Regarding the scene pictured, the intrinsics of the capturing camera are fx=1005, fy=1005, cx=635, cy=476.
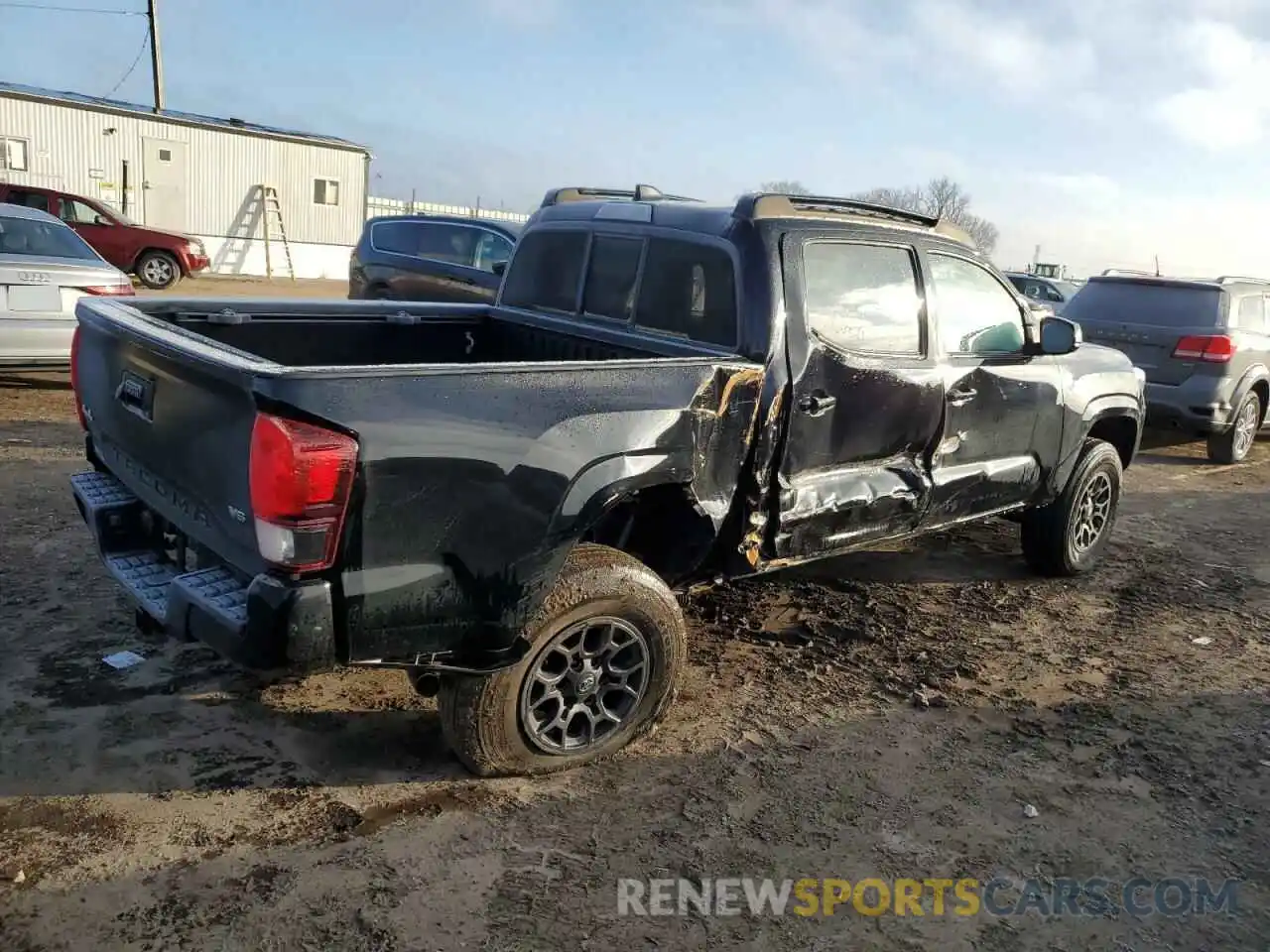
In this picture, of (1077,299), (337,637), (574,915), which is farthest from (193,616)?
(1077,299)

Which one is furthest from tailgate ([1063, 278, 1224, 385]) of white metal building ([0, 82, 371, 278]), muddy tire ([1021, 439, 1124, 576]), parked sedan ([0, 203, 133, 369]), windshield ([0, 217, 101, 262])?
white metal building ([0, 82, 371, 278])

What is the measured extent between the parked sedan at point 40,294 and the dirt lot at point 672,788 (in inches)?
137

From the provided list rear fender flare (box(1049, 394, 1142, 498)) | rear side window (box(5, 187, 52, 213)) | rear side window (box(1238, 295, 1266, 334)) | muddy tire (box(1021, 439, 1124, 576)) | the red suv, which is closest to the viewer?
rear fender flare (box(1049, 394, 1142, 498))

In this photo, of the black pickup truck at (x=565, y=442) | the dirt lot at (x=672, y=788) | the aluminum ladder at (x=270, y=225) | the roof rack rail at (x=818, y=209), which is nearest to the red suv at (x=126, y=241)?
the aluminum ladder at (x=270, y=225)

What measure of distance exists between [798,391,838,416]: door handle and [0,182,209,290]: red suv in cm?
1724

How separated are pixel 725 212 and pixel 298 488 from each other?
2022mm

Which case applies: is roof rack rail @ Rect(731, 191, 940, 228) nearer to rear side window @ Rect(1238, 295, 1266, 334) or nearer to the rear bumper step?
the rear bumper step

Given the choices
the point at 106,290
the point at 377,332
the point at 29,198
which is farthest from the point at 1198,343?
the point at 29,198

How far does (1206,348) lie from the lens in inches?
349

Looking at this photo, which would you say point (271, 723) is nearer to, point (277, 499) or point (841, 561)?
point (277, 499)

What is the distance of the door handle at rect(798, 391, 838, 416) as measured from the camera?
366 cm

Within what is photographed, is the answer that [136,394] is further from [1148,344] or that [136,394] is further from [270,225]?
[270,225]

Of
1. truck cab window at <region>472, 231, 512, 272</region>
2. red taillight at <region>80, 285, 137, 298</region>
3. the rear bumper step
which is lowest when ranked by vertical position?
the rear bumper step

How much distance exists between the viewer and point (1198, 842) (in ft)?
10.4
